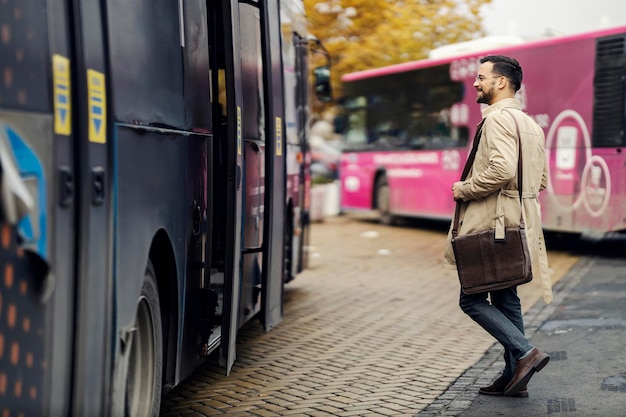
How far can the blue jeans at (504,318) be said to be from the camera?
5.98m

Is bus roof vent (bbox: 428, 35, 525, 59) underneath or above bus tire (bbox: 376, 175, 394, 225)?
above

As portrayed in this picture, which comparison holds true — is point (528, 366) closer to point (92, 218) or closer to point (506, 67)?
point (506, 67)

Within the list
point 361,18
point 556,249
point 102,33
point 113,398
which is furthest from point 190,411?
point 361,18

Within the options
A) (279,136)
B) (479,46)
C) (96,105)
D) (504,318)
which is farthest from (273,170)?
(479,46)

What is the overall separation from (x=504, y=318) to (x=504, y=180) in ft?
2.72

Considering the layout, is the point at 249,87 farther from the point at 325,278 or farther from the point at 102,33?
the point at 325,278

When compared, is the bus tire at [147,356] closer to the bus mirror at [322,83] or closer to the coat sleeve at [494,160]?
the coat sleeve at [494,160]

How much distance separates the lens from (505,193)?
591 cm

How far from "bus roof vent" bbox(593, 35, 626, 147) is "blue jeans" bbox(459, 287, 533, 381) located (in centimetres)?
776

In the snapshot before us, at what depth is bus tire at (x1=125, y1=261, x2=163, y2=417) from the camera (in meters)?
4.73

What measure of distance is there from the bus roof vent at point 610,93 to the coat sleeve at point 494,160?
7901mm

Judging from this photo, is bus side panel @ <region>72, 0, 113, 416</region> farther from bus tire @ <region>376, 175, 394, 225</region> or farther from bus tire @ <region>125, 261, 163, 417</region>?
bus tire @ <region>376, 175, 394, 225</region>

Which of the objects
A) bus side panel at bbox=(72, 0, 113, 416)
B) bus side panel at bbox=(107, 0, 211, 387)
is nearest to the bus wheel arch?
bus side panel at bbox=(107, 0, 211, 387)

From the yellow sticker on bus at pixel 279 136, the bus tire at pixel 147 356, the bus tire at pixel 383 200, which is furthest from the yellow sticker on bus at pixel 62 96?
the bus tire at pixel 383 200
